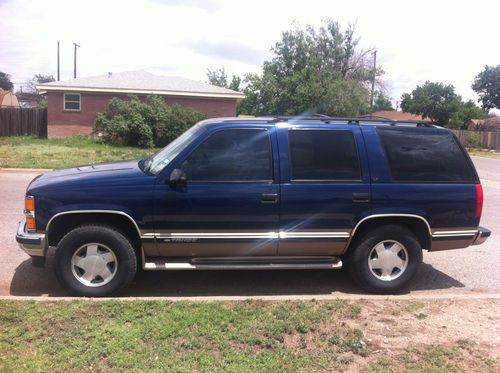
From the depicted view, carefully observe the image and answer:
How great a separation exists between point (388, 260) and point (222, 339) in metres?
2.20

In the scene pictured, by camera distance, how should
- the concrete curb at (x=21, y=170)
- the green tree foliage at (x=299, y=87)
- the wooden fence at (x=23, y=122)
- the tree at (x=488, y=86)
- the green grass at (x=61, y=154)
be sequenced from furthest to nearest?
the tree at (x=488, y=86) < the green tree foliage at (x=299, y=87) < the wooden fence at (x=23, y=122) < the green grass at (x=61, y=154) < the concrete curb at (x=21, y=170)

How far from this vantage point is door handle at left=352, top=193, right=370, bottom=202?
4.89 metres

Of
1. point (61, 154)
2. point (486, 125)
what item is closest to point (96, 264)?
point (61, 154)

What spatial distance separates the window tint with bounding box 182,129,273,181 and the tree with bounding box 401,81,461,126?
212ft

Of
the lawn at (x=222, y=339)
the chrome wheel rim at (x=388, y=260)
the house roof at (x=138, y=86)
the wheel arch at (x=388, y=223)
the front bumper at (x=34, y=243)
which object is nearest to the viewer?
the lawn at (x=222, y=339)

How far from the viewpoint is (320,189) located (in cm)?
484

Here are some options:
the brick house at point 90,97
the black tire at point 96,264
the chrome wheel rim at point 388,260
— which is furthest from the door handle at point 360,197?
the brick house at point 90,97

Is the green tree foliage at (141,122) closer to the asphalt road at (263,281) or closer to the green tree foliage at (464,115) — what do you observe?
the asphalt road at (263,281)

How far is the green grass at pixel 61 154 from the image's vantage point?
51.5 feet

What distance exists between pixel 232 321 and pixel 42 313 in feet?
5.14

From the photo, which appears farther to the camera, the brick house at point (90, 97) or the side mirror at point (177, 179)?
the brick house at point (90, 97)

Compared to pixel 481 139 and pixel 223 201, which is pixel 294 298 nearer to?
pixel 223 201

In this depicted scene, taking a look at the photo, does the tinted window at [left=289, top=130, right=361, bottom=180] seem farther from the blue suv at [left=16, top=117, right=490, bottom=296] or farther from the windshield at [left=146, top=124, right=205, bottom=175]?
the windshield at [left=146, top=124, right=205, bottom=175]

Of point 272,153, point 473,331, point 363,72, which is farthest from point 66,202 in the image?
point 363,72
